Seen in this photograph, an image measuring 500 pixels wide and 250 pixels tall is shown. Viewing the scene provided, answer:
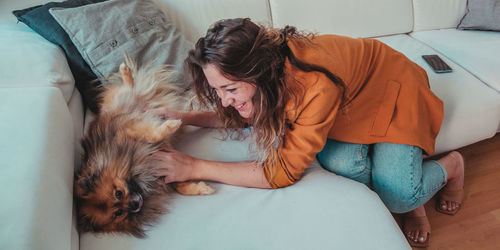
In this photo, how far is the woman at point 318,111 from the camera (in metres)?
0.97

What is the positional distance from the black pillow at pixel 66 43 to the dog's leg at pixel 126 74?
0.46 ft

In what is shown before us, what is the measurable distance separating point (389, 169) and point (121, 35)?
52.7 inches

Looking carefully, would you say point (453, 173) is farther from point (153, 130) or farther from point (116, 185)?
point (116, 185)

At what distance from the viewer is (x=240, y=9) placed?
6.42 feet

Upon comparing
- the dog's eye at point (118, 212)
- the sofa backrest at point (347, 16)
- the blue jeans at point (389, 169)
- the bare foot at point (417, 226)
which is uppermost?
the sofa backrest at point (347, 16)

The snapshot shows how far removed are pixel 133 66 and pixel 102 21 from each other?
249 mm

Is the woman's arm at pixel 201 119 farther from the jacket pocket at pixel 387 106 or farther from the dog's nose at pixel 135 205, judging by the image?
the jacket pocket at pixel 387 106

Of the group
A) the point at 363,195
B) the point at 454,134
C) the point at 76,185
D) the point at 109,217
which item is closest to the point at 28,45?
the point at 76,185

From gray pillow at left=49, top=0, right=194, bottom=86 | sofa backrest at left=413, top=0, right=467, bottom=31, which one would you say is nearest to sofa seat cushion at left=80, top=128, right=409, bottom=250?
gray pillow at left=49, top=0, right=194, bottom=86

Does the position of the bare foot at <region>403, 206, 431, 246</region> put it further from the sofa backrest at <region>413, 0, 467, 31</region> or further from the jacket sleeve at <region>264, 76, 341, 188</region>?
the sofa backrest at <region>413, 0, 467, 31</region>

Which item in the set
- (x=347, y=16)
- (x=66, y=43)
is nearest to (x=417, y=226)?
(x=347, y=16)

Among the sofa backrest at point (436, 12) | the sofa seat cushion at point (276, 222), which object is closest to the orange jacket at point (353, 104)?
the sofa seat cushion at point (276, 222)

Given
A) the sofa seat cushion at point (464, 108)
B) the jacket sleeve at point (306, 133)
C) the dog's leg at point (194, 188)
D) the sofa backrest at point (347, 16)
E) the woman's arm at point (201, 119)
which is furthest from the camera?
the sofa backrest at point (347, 16)

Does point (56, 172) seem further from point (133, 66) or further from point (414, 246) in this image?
point (414, 246)
